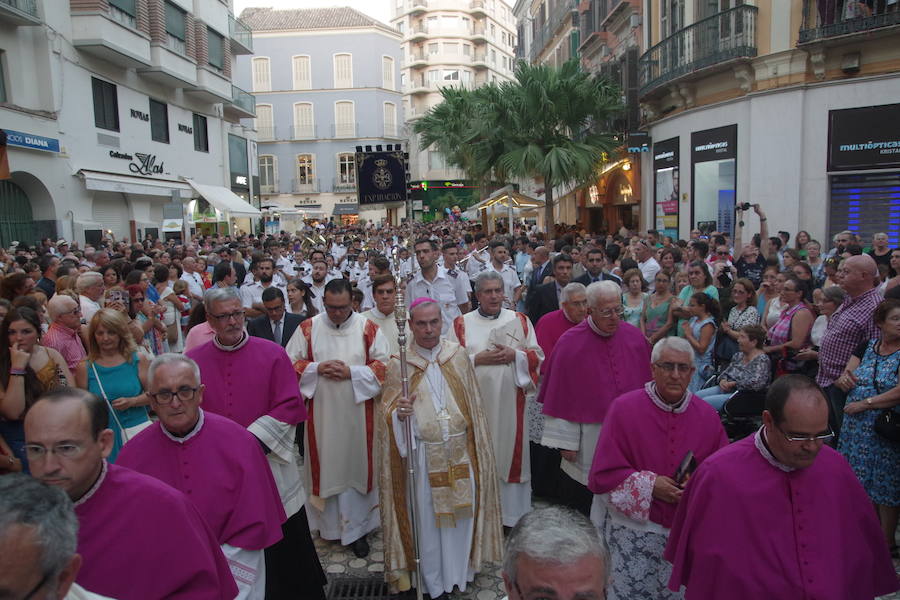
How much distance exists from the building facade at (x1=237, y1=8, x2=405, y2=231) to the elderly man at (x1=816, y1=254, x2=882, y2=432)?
46646mm

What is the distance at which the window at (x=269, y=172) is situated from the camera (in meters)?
51.5

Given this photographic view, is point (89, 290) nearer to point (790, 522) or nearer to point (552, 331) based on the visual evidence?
point (552, 331)

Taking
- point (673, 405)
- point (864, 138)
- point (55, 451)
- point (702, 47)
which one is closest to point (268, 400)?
point (55, 451)

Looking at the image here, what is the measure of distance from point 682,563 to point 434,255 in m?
6.56

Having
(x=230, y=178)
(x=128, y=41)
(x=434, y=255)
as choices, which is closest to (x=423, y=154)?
(x=230, y=178)

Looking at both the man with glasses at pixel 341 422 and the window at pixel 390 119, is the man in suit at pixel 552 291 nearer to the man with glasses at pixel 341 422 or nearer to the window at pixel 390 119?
the man with glasses at pixel 341 422


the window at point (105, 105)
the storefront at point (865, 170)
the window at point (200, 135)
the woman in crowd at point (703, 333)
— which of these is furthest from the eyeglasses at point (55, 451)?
the window at point (200, 135)

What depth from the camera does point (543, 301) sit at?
7676 mm

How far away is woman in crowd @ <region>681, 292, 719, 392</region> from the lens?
6363 mm

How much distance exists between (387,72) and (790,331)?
50538 mm

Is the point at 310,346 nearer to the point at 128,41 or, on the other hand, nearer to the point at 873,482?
the point at 873,482

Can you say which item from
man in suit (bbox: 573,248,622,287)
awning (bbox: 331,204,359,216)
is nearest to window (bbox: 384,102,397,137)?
awning (bbox: 331,204,359,216)

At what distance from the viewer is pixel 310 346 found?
5.16 m

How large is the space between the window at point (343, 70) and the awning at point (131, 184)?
28.7 m
